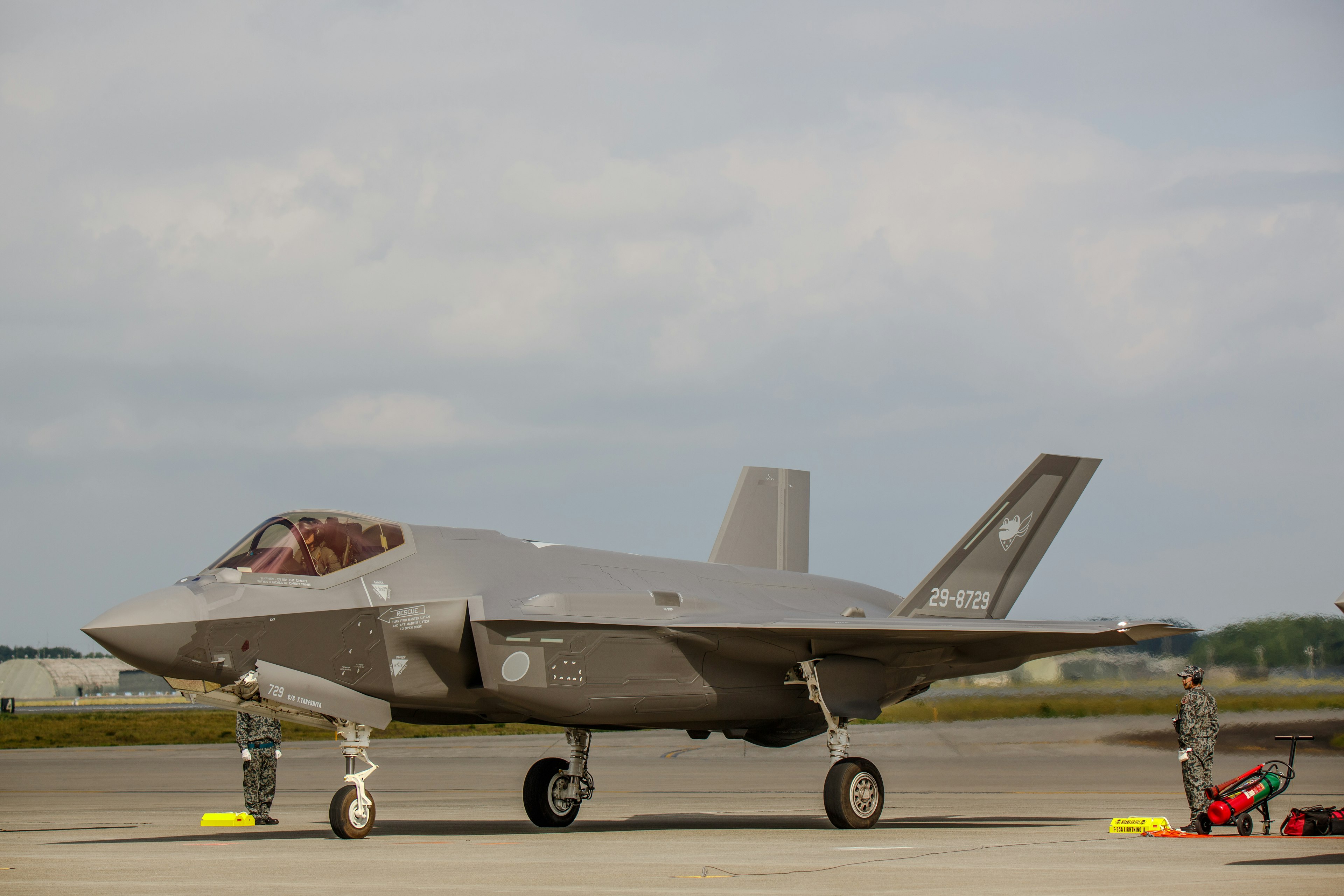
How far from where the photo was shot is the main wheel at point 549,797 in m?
14.9

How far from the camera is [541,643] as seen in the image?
42.4 feet

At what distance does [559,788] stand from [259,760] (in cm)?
371

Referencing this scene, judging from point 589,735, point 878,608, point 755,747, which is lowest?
point 755,747

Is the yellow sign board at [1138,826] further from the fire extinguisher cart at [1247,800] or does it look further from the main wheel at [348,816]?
the main wheel at [348,816]

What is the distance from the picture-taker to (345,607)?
12312mm

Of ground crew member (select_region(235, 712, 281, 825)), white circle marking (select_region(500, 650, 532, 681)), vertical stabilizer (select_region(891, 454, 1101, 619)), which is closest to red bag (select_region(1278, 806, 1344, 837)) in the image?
vertical stabilizer (select_region(891, 454, 1101, 619))

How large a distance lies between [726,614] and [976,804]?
6295mm

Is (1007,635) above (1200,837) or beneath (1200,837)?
above

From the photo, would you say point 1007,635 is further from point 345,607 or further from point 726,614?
point 345,607

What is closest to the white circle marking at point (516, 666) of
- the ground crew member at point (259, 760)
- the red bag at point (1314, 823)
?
the ground crew member at point (259, 760)

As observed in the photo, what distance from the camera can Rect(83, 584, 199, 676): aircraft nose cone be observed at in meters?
11.3

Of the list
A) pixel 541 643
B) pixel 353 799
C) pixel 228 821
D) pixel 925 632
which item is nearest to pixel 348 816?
pixel 353 799

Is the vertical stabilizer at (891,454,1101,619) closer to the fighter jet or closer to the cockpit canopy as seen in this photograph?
the fighter jet

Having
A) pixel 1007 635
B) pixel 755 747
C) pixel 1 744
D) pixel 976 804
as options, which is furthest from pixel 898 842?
pixel 1 744
